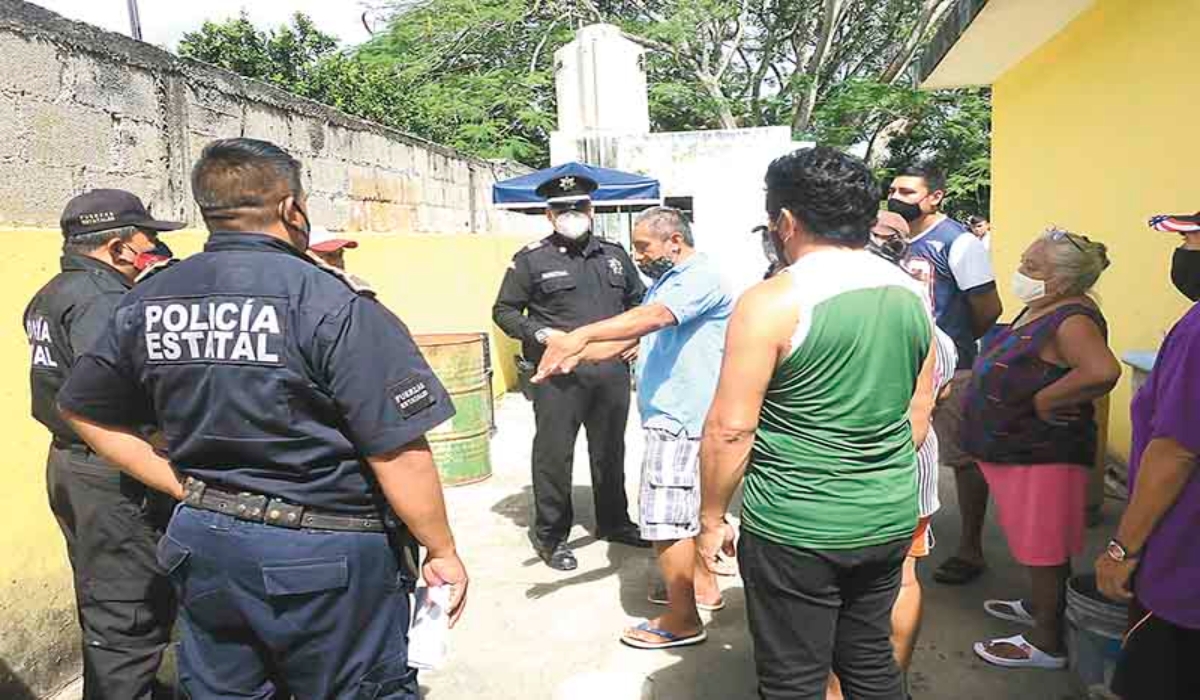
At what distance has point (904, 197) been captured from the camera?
355cm

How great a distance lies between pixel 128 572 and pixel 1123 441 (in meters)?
5.34

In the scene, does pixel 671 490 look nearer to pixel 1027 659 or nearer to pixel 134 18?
pixel 1027 659

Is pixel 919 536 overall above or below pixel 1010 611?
above

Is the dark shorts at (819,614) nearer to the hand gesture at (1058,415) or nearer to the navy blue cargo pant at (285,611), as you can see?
the navy blue cargo pant at (285,611)

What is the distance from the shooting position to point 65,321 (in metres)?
2.34

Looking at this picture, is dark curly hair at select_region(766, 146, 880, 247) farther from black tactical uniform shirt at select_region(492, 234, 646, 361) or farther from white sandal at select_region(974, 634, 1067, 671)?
black tactical uniform shirt at select_region(492, 234, 646, 361)

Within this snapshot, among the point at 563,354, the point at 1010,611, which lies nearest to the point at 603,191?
the point at 563,354

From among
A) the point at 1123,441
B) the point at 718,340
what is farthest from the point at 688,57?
the point at 718,340

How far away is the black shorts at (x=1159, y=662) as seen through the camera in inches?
73.2

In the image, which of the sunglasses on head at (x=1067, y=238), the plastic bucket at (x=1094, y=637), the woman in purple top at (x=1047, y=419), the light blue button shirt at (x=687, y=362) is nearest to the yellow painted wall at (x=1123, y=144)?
the sunglasses on head at (x=1067, y=238)

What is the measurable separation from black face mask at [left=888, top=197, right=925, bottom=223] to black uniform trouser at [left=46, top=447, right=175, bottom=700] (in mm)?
3034

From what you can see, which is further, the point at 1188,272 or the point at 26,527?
the point at 26,527

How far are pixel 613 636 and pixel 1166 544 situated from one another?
2.00 metres

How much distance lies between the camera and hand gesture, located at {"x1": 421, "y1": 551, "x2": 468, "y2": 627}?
1915 millimetres
